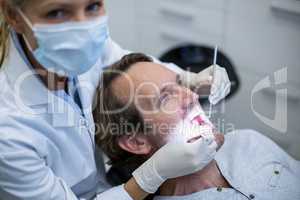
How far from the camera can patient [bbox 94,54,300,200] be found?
138cm

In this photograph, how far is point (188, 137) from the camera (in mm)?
1326

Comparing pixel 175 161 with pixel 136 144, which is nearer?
pixel 175 161

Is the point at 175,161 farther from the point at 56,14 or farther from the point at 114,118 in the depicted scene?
the point at 56,14

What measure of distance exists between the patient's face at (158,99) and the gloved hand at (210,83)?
0.31ft

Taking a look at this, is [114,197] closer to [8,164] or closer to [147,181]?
[147,181]

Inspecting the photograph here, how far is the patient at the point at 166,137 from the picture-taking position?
1377 mm

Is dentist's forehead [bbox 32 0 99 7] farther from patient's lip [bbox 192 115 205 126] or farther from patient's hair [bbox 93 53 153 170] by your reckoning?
patient's lip [bbox 192 115 205 126]

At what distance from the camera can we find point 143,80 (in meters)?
1.40

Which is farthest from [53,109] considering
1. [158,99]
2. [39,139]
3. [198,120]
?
[198,120]

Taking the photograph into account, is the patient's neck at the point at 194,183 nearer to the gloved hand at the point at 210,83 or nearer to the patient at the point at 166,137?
the patient at the point at 166,137

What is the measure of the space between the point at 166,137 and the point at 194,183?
0.57ft

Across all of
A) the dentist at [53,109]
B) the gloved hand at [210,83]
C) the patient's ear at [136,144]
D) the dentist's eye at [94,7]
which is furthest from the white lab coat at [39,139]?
the gloved hand at [210,83]

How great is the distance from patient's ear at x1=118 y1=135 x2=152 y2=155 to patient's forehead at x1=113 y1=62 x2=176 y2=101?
13 centimetres

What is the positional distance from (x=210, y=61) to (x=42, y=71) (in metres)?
1.02
